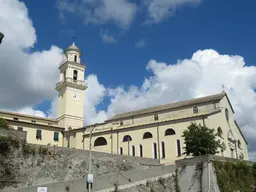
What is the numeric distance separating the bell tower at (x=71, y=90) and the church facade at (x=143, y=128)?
0.63 ft

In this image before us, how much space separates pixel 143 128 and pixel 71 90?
2084cm

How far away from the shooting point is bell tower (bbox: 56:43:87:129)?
62.3 m

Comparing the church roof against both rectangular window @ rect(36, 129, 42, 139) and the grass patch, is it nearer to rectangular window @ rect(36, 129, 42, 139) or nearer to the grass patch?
rectangular window @ rect(36, 129, 42, 139)

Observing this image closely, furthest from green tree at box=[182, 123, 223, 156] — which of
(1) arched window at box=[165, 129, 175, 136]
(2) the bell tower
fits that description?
(2) the bell tower

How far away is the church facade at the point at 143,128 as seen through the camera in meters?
45.9

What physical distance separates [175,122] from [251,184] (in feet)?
48.7

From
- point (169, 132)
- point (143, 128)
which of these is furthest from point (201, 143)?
point (143, 128)

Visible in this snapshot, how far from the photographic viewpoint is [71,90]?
6388cm

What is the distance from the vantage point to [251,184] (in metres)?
34.1

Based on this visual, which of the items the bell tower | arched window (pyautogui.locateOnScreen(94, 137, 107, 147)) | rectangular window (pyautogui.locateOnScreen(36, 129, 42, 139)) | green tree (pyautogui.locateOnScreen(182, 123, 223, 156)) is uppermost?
the bell tower

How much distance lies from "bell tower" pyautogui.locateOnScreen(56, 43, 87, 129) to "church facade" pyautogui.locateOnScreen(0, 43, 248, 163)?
0.19 metres

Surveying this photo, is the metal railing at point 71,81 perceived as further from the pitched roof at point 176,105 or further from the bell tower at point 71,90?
the pitched roof at point 176,105

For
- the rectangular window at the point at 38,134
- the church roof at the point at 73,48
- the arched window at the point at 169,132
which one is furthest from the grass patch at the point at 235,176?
the church roof at the point at 73,48

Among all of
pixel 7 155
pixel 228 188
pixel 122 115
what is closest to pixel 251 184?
pixel 228 188
